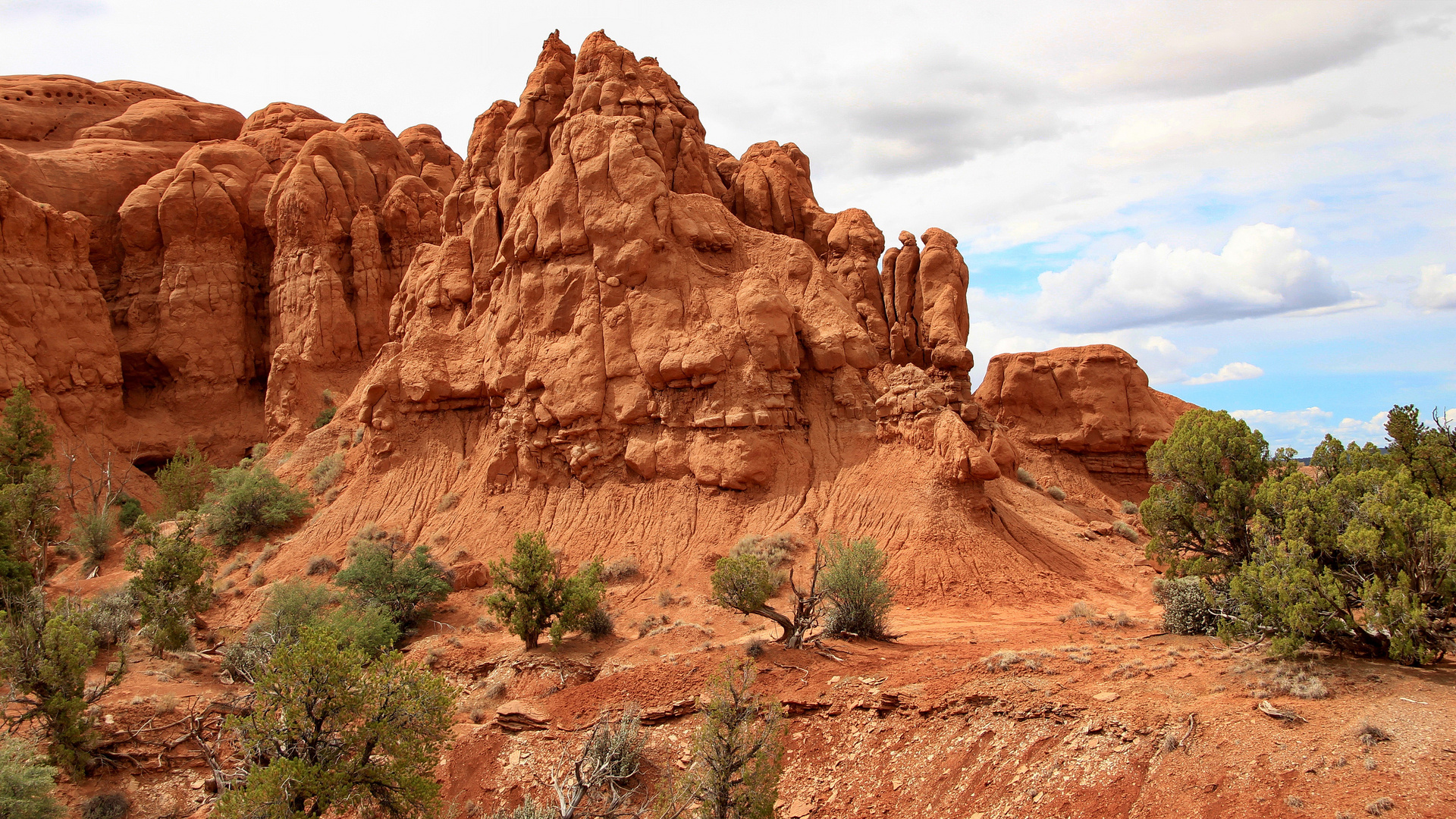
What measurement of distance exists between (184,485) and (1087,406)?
34530 mm

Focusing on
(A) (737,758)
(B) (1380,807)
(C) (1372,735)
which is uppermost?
(C) (1372,735)

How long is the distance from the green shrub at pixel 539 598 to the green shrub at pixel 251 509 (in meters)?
11.6

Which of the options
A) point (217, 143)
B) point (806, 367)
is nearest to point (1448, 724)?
point (806, 367)

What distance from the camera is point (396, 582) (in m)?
22.6

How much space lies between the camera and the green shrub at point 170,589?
20672 mm

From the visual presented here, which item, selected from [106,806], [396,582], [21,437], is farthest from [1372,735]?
[21,437]

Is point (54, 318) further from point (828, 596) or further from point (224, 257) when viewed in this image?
point (828, 596)

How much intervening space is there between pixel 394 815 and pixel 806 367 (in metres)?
16.6

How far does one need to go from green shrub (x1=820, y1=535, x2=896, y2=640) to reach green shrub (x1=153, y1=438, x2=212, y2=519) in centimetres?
2441

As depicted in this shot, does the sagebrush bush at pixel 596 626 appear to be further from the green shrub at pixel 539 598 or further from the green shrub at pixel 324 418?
the green shrub at pixel 324 418

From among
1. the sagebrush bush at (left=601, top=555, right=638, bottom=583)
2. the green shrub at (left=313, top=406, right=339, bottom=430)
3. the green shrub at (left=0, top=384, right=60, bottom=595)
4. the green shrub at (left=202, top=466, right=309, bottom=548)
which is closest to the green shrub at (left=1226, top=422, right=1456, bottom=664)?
the sagebrush bush at (left=601, top=555, right=638, bottom=583)

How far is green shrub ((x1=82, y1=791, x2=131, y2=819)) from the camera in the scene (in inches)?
619

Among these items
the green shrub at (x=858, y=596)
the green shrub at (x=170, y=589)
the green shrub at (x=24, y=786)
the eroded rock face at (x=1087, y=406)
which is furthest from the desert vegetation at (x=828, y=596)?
the eroded rock face at (x=1087, y=406)

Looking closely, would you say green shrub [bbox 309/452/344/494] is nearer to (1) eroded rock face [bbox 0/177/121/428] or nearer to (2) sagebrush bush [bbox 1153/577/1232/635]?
(1) eroded rock face [bbox 0/177/121/428]
